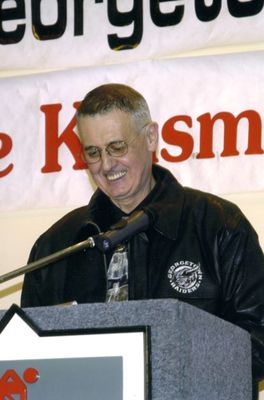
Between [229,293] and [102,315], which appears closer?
[102,315]

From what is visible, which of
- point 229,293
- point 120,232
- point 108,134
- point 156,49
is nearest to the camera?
point 120,232

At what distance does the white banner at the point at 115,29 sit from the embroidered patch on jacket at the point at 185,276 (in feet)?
3.53

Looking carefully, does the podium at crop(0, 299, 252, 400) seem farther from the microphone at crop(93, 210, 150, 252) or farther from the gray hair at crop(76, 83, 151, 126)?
the gray hair at crop(76, 83, 151, 126)

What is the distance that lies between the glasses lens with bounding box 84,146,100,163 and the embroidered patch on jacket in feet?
1.25

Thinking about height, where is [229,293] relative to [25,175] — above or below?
below

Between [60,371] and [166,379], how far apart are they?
0.18 m

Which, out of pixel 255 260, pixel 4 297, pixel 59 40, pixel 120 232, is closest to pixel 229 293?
pixel 255 260

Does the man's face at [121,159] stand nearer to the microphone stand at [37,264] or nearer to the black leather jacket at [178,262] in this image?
the black leather jacket at [178,262]

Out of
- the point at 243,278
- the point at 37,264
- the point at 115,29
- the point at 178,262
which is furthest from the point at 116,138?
the point at 115,29

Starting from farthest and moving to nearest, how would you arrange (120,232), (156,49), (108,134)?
(156,49) < (108,134) < (120,232)

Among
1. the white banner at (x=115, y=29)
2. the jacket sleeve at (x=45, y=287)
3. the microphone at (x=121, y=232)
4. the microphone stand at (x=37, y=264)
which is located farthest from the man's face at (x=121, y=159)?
the white banner at (x=115, y=29)

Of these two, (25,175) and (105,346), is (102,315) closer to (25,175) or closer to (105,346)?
(105,346)

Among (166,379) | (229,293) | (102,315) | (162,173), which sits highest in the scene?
(162,173)

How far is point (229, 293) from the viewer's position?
2234 millimetres
